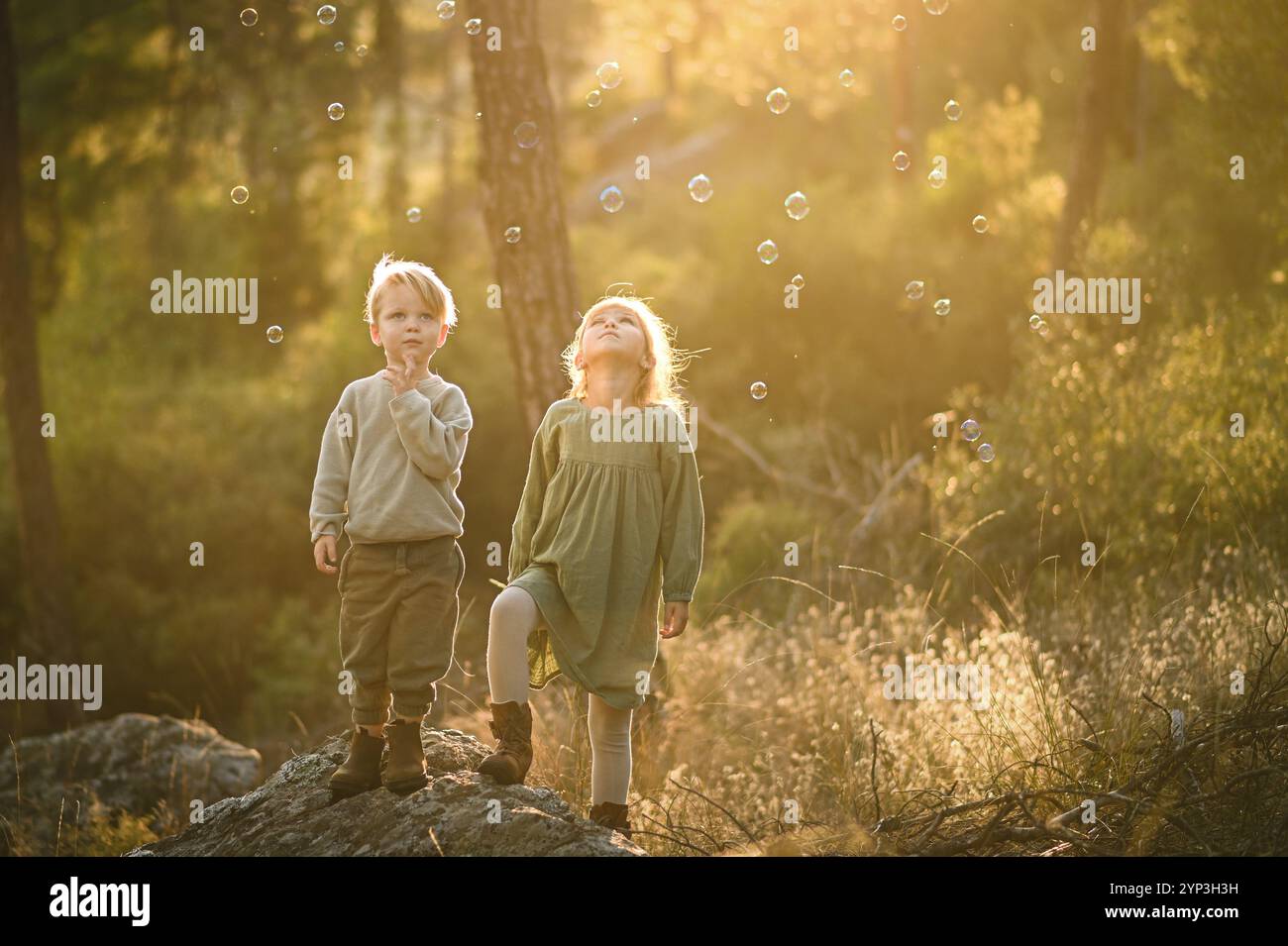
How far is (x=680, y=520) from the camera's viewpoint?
13.3 feet

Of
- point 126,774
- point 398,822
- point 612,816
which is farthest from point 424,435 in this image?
point 126,774

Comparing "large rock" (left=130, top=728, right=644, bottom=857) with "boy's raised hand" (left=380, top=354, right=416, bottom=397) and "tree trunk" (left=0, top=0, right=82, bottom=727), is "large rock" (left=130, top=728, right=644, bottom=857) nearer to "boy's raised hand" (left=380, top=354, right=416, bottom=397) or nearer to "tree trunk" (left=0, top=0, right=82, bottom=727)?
"boy's raised hand" (left=380, top=354, right=416, bottom=397)

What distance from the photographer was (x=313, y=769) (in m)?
4.27

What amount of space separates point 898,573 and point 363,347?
8287 mm

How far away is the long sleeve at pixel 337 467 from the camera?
3.88 metres

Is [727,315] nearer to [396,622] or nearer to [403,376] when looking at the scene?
[403,376]

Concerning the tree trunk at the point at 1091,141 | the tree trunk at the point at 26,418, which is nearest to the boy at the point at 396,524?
the tree trunk at the point at 26,418

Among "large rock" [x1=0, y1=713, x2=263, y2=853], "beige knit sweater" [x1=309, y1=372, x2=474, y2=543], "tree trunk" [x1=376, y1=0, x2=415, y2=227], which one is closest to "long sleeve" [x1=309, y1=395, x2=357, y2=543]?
"beige knit sweater" [x1=309, y1=372, x2=474, y2=543]

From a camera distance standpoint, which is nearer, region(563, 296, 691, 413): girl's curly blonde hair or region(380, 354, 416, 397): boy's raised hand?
region(380, 354, 416, 397): boy's raised hand

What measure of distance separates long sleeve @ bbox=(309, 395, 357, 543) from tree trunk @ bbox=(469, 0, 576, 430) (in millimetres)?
2198

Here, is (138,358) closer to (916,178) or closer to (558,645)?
(916,178)

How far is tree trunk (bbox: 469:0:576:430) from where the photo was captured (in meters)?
5.89

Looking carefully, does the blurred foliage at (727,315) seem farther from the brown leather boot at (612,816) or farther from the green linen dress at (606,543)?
the brown leather boot at (612,816)

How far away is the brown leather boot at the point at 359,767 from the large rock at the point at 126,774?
350 cm
